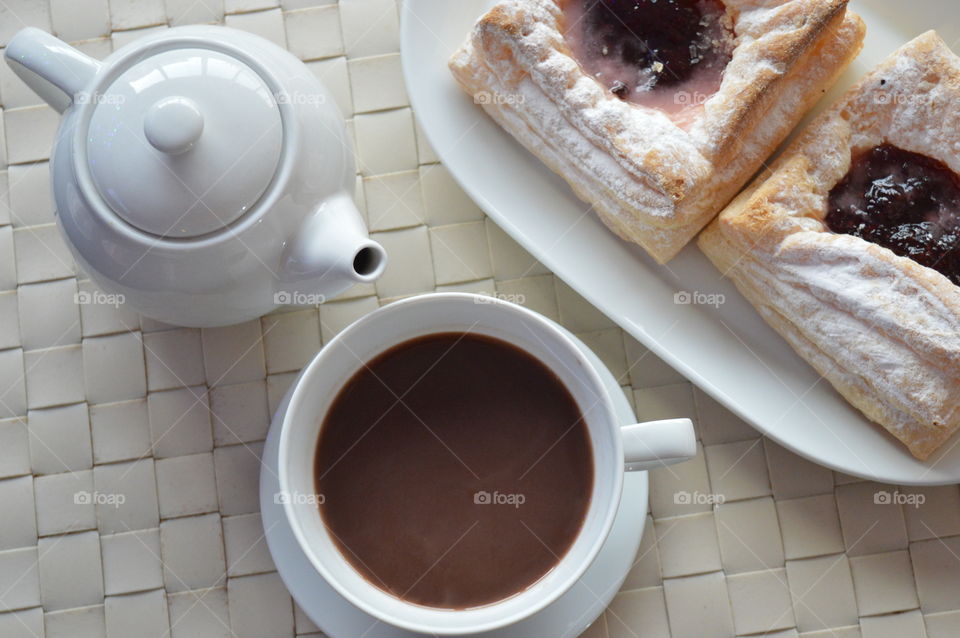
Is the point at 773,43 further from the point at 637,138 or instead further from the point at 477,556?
the point at 477,556

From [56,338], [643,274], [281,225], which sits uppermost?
[281,225]

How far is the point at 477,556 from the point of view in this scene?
38.3 inches

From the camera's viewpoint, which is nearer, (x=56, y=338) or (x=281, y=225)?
(x=281, y=225)

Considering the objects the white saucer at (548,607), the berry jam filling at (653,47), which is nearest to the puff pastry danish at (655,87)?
the berry jam filling at (653,47)

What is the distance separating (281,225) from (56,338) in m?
0.48

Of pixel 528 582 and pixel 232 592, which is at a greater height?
pixel 528 582

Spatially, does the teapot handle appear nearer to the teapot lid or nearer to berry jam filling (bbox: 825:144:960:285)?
the teapot lid

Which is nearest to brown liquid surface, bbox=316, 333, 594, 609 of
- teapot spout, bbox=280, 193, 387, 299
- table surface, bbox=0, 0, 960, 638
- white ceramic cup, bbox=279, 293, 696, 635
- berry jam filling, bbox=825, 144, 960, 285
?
white ceramic cup, bbox=279, 293, 696, 635

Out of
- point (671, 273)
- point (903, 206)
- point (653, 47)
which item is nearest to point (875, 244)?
point (903, 206)

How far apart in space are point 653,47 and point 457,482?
0.62 m

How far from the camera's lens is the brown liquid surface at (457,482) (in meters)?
0.97

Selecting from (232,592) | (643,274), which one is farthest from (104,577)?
(643,274)

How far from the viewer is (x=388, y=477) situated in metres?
0.98

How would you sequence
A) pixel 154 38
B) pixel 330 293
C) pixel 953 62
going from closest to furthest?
1. pixel 154 38
2. pixel 330 293
3. pixel 953 62
